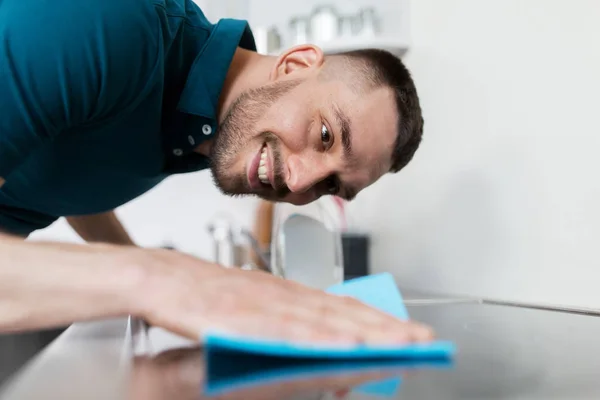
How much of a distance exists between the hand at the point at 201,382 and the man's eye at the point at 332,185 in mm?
596

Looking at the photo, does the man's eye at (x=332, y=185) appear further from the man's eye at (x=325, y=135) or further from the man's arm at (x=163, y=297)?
the man's arm at (x=163, y=297)

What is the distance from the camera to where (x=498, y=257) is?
0.92 meters

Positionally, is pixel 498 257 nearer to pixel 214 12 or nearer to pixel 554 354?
pixel 554 354

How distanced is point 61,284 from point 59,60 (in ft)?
0.94

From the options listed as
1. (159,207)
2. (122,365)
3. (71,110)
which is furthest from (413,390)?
(159,207)

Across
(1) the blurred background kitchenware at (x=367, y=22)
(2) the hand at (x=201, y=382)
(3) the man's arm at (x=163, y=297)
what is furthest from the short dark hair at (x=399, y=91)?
(2) the hand at (x=201, y=382)

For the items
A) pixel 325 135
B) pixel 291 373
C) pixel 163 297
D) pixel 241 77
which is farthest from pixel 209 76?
pixel 291 373

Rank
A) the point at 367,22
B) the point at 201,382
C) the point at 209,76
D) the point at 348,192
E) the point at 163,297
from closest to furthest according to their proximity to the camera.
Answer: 1. the point at 201,382
2. the point at 163,297
3. the point at 209,76
4. the point at 348,192
5. the point at 367,22

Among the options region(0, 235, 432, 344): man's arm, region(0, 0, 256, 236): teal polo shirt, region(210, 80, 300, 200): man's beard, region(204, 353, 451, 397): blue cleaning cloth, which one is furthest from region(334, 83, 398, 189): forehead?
region(204, 353, 451, 397): blue cleaning cloth

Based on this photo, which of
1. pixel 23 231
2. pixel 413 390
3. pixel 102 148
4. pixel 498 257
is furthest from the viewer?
pixel 23 231

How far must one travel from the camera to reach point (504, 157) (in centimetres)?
92

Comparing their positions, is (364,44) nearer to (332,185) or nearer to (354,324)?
(332,185)

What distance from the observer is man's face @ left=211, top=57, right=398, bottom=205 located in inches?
33.9

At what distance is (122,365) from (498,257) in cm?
72
